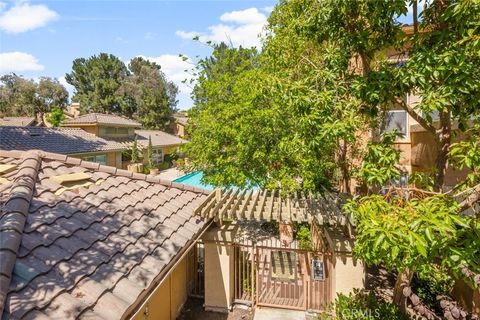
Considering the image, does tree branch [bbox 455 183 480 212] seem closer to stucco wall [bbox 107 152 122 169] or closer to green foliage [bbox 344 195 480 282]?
green foliage [bbox 344 195 480 282]

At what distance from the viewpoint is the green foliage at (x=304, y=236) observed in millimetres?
14689

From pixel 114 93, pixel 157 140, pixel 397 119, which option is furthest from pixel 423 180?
pixel 114 93

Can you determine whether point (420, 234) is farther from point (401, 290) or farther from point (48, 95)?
point (48, 95)

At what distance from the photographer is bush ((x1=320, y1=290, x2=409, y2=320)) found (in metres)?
7.43

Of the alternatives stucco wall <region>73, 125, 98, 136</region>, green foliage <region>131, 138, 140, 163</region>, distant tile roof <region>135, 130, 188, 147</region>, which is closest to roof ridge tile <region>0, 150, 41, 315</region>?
Answer: green foliage <region>131, 138, 140, 163</region>

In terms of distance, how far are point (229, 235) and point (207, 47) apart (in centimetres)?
1190

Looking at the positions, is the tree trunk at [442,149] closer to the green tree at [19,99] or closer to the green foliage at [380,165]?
the green foliage at [380,165]

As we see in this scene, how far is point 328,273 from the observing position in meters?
9.73

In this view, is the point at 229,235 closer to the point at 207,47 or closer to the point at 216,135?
the point at 216,135

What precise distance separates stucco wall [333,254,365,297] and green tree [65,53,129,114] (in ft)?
207

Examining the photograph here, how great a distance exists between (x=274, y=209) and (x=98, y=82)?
64.2m

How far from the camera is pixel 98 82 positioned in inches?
2461

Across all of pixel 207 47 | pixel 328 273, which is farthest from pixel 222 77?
pixel 328 273

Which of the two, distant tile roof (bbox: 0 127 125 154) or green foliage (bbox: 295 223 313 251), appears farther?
distant tile roof (bbox: 0 127 125 154)
